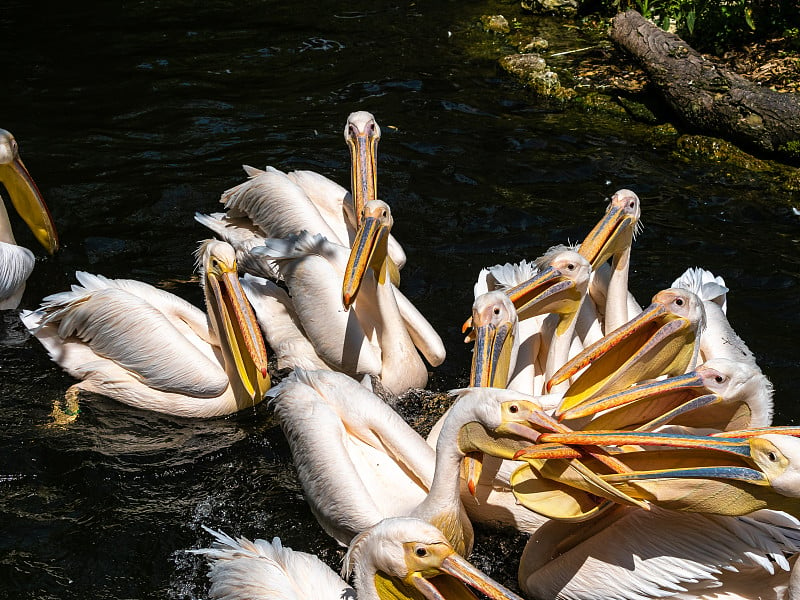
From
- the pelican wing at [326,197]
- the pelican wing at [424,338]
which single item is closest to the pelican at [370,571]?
the pelican wing at [424,338]

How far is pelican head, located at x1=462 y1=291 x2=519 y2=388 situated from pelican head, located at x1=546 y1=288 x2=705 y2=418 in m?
0.25

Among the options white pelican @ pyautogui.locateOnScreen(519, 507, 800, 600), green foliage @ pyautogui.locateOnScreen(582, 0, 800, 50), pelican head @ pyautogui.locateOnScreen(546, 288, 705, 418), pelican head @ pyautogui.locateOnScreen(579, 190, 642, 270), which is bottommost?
white pelican @ pyautogui.locateOnScreen(519, 507, 800, 600)

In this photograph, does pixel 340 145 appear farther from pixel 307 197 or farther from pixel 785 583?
pixel 785 583

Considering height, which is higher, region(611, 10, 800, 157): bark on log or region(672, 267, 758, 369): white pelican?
region(611, 10, 800, 157): bark on log

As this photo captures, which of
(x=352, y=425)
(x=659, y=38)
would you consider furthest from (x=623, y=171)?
(x=352, y=425)

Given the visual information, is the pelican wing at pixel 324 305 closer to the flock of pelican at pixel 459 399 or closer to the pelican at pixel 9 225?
the flock of pelican at pixel 459 399

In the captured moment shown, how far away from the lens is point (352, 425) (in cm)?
366

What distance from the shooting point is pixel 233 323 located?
4.23 meters

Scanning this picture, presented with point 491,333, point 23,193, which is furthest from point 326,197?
point 491,333

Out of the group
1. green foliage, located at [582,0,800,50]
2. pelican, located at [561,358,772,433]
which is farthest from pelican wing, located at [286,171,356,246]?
green foliage, located at [582,0,800,50]

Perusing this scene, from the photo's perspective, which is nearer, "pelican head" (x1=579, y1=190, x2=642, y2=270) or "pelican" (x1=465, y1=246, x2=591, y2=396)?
"pelican" (x1=465, y1=246, x2=591, y2=396)

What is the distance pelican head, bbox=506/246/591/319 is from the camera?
3922 mm

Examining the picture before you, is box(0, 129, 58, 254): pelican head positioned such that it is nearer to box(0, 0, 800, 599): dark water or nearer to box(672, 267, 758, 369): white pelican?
box(0, 0, 800, 599): dark water

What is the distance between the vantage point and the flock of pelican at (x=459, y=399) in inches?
112
